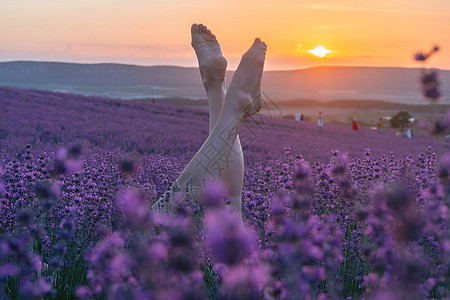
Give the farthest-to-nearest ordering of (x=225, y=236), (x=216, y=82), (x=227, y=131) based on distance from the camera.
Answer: (x=216, y=82)
(x=227, y=131)
(x=225, y=236)

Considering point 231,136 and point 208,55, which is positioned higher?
point 208,55

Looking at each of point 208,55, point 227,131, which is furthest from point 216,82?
point 227,131

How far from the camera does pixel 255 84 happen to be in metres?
2.94

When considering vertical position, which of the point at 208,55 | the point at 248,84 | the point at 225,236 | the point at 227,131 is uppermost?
the point at 208,55

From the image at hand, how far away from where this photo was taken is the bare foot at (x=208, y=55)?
3166mm

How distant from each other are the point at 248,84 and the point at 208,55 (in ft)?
1.61

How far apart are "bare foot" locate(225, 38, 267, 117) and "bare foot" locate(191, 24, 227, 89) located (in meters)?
0.25

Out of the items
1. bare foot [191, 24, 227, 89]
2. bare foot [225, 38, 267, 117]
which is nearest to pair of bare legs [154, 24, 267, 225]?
bare foot [225, 38, 267, 117]

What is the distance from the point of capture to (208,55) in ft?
10.6

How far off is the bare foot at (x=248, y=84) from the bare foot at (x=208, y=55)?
25cm

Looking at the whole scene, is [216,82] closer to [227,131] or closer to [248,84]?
[248,84]

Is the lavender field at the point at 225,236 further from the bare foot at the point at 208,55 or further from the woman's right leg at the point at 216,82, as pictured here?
the bare foot at the point at 208,55

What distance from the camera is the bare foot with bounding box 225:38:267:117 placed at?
9.48 feet

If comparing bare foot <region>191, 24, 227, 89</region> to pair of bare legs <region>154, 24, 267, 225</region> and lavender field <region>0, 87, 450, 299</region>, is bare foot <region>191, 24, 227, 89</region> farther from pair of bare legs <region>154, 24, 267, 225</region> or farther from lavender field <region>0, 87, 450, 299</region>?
lavender field <region>0, 87, 450, 299</region>
